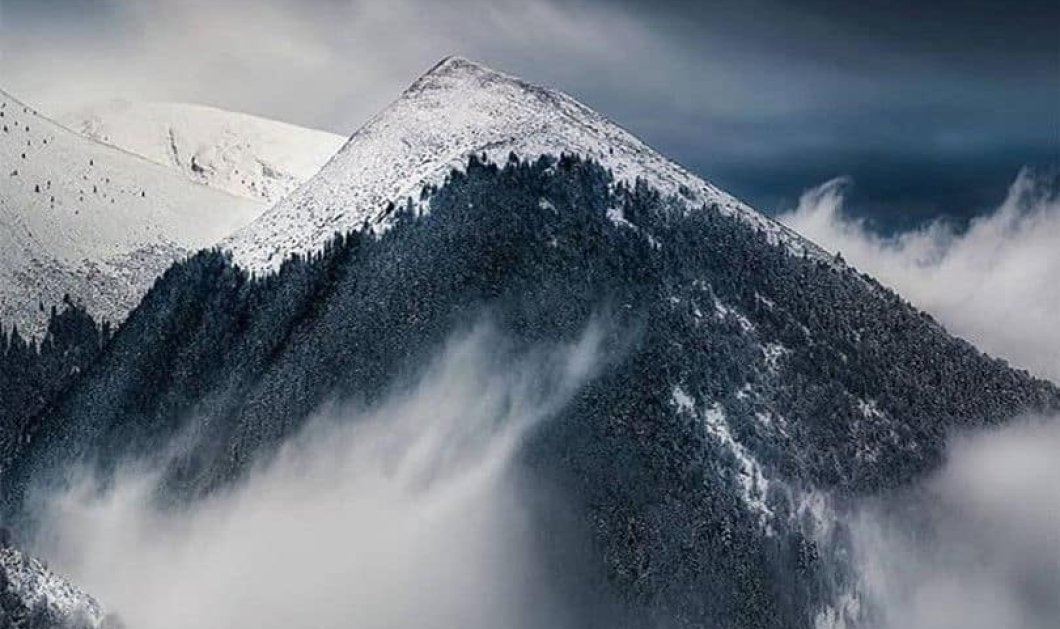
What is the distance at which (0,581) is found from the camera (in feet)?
654

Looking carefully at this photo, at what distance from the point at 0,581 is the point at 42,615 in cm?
746

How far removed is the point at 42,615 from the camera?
7825 inches
